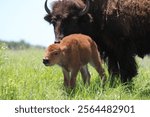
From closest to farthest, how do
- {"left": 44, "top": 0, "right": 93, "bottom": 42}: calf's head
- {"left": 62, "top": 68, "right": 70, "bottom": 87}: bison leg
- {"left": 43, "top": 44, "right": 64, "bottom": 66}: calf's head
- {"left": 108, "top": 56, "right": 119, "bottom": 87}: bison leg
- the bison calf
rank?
{"left": 43, "top": 44, "right": 64, "bottom": 66}: calf's head, the bison calf, {"left": 62, "top": 68, "right": 70, "bottom": 87}: bison leg, {"left": 44, "top": 0, "right": 93, "bottom": 42}: calf's head, {"left": 108, "top": 56, "right": 119, "bottom": 87}: bison leg

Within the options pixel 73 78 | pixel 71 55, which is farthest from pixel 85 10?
pixel 73 78

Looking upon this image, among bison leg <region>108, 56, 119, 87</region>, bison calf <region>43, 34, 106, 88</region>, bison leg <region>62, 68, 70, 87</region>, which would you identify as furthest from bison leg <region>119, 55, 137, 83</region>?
bison leg <region>62, 68, 70, 87</region>

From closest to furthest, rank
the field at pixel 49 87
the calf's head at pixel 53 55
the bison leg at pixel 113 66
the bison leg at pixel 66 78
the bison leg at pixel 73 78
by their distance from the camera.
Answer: the field at pixel 49 87 < the calf's head at pixel 53 55 < the bison leg at pixel 73 78 < the bison leg at pixel 66 78 < the bison leg at pixel 113 66

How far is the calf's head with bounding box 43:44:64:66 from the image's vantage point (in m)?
8.81

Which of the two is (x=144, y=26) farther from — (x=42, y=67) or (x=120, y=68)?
(x=42, y=67)

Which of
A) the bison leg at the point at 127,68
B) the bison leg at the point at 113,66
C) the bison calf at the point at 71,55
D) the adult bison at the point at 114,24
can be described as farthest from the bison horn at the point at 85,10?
the bison calf at the point at 71,55

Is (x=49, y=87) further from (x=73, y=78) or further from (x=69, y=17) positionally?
(x=69, y=17)

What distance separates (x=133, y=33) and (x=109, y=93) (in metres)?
2.66

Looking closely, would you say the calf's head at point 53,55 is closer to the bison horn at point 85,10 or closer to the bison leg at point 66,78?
the bison leg at point 66,78

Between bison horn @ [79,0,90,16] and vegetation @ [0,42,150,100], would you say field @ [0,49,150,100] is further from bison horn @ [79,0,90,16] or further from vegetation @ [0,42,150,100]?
bison horn @ [79,0,90,16]

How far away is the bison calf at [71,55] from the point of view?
8.94 metres

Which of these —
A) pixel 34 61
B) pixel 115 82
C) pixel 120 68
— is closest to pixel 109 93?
pixel 115 82

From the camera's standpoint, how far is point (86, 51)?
9523 mm

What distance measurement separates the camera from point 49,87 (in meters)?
9.23
